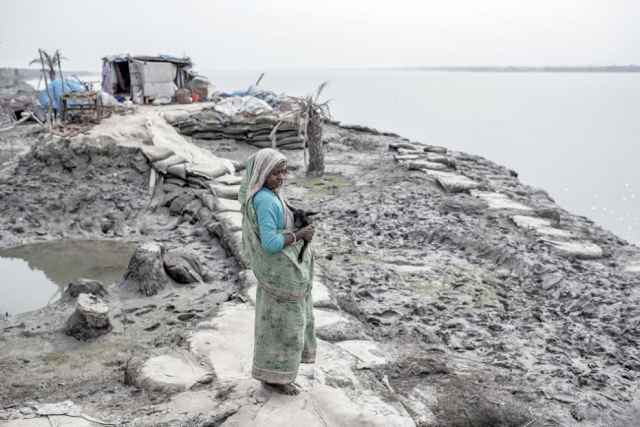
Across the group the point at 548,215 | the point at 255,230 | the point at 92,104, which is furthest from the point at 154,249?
the point at 92,104

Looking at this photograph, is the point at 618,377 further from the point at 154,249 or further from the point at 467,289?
the point at 154,249

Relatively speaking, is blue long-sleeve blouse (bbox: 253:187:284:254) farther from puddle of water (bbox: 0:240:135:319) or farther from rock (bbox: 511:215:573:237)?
rock (bbox: 511:215:573:237)

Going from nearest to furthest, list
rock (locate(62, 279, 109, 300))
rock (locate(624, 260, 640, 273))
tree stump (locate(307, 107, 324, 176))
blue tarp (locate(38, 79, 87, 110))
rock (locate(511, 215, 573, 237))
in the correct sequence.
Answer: rock (locate(62, 279, 109, 300))
rock (locate(624, 260, 640, 273))
rock (locate(511, 215, 573, 237))
tree stump (locate(307, 107, 324, 176))
blue tarp (locate(38, 79, 87, 110))

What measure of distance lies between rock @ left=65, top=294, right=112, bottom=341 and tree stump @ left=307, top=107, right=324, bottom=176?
674cm

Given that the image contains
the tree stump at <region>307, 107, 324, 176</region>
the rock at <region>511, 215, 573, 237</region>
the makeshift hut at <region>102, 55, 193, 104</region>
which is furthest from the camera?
the makeshift hut at <region>102, 55, 193, 104</region>

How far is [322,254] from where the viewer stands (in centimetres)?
688

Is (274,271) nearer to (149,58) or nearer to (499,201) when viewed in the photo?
(499,201)

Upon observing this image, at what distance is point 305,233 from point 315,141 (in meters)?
7.99

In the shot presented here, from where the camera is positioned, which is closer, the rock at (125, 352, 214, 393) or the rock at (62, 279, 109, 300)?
the rock at (125, 352, 214, 393)

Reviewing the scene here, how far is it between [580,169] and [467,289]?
57.7ft

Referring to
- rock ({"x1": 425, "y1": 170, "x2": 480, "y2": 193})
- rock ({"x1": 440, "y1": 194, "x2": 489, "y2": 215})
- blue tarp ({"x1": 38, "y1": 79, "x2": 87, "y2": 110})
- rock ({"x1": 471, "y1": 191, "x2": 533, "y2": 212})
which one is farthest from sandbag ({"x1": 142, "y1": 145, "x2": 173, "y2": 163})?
blue tarp ({"x1": 38, "y1": 79, "x2": 87, "y2": 110})

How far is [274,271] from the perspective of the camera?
129 inches

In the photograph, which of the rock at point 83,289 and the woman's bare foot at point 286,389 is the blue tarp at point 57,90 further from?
the woman's bare foot at point 286,389

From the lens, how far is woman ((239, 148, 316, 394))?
3.22 meters
